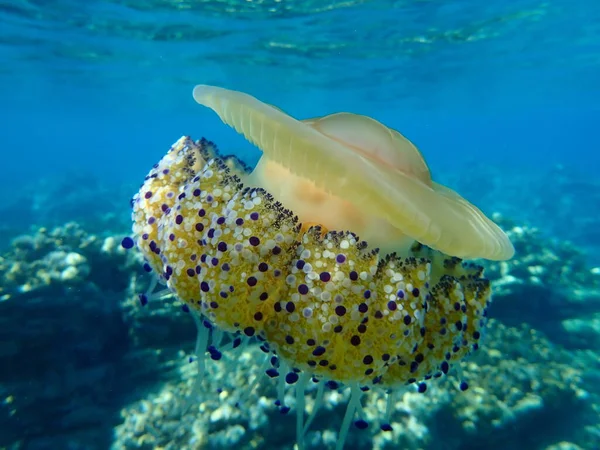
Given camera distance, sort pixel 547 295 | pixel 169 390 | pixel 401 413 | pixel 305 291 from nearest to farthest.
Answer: pixel 305 291 < pixel 401 413 < pixel 169 390 < pixel 547 295

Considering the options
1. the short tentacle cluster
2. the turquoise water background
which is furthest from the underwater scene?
the turquoise water background

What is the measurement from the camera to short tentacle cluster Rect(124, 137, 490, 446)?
163cm

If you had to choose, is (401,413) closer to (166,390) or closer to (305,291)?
(166,390)

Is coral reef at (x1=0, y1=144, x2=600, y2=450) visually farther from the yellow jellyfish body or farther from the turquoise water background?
the turquoise water background

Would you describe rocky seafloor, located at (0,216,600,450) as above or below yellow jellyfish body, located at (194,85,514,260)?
below

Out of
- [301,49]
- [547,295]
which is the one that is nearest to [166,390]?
[547,295]

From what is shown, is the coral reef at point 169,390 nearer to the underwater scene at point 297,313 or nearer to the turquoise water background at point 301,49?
the underwater scene at point 297,313

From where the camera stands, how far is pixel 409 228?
4.99 feet

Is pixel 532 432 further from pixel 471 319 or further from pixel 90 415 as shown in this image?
pixel 90 415

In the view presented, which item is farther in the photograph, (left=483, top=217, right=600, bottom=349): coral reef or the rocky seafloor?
(left=483, top=217, right=600, bottom=349): coral reef

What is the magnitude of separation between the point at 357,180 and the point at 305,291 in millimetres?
468

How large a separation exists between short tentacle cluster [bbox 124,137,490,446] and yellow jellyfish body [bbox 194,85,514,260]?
0.14 m

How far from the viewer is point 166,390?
4.58 meters

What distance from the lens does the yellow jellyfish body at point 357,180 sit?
1.50 m
